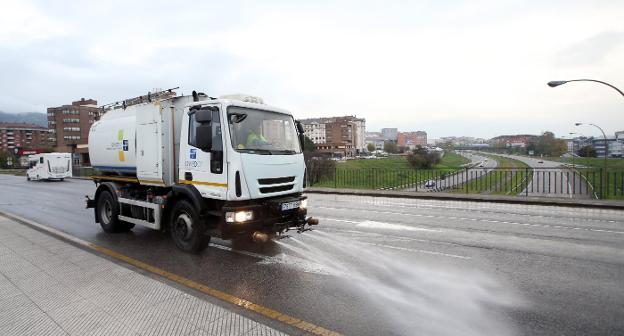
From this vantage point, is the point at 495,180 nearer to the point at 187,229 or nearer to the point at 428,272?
the point at 428,272

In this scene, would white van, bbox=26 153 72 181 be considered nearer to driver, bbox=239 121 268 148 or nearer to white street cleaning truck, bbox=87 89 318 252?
white street cleaning truck, bbox=87 89 318 252

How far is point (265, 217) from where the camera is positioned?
619 cm

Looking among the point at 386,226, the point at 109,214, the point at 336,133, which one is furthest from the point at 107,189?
the point at 336,133

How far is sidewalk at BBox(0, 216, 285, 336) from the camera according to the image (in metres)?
3.63

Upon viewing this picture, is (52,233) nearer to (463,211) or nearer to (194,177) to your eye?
(194,177)

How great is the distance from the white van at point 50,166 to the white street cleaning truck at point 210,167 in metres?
32.0

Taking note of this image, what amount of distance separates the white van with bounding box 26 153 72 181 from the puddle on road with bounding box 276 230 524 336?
35.6 meters

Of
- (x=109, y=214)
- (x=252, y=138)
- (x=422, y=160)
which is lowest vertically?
(x=422, y=160)

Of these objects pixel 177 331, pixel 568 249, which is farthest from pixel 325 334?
pixel 568 249

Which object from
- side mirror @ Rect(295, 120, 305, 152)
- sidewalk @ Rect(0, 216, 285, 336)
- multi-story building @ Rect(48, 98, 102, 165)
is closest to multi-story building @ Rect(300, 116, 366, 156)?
multi-story building @ Rect(48, 98, 102, 165)

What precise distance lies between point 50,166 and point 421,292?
3826cm

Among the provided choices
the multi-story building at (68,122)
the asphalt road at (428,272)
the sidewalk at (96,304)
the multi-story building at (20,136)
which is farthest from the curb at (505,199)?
the multi-story building at (20,136)

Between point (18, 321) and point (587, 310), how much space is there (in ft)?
19.7

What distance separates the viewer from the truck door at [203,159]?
5898 millimetres
